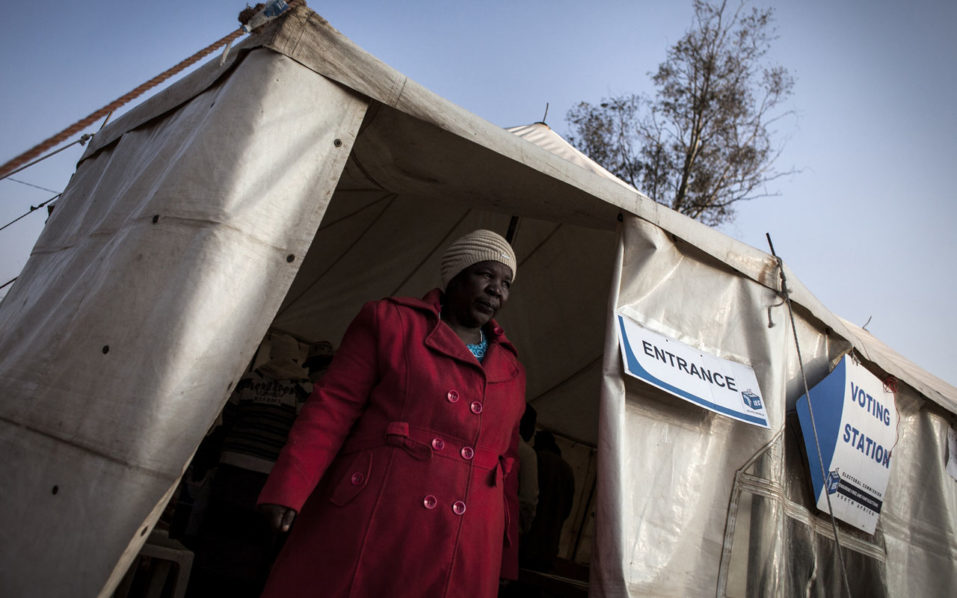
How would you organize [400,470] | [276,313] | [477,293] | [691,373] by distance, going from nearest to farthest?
[400,470] < [276,313] < [477,293] < [691,373]

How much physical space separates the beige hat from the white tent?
0.27m

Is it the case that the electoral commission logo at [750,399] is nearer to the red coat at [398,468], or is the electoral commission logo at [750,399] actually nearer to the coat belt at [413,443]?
the red coat at [398,468]

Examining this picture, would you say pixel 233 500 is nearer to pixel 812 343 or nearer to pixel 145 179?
pixel 145 179

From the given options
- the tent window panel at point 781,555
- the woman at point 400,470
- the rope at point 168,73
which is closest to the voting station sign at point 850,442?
the tent window panel at point 781,555

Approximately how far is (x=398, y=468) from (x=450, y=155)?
122 cm

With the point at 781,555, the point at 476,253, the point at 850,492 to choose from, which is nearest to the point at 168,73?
the point at 476,253

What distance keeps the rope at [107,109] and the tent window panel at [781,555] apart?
2.68 m

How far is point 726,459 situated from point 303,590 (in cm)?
181

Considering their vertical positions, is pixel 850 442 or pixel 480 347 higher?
pixel 850 442

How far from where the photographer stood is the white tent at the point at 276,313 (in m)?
1.55

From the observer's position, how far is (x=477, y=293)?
2334 millimetres

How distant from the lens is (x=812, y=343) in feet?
10.1

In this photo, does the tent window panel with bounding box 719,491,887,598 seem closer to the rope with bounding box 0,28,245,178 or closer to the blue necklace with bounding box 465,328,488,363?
the blue necklace with bounding box 465,328,488,363

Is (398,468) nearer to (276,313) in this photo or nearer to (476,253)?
(276,313)
